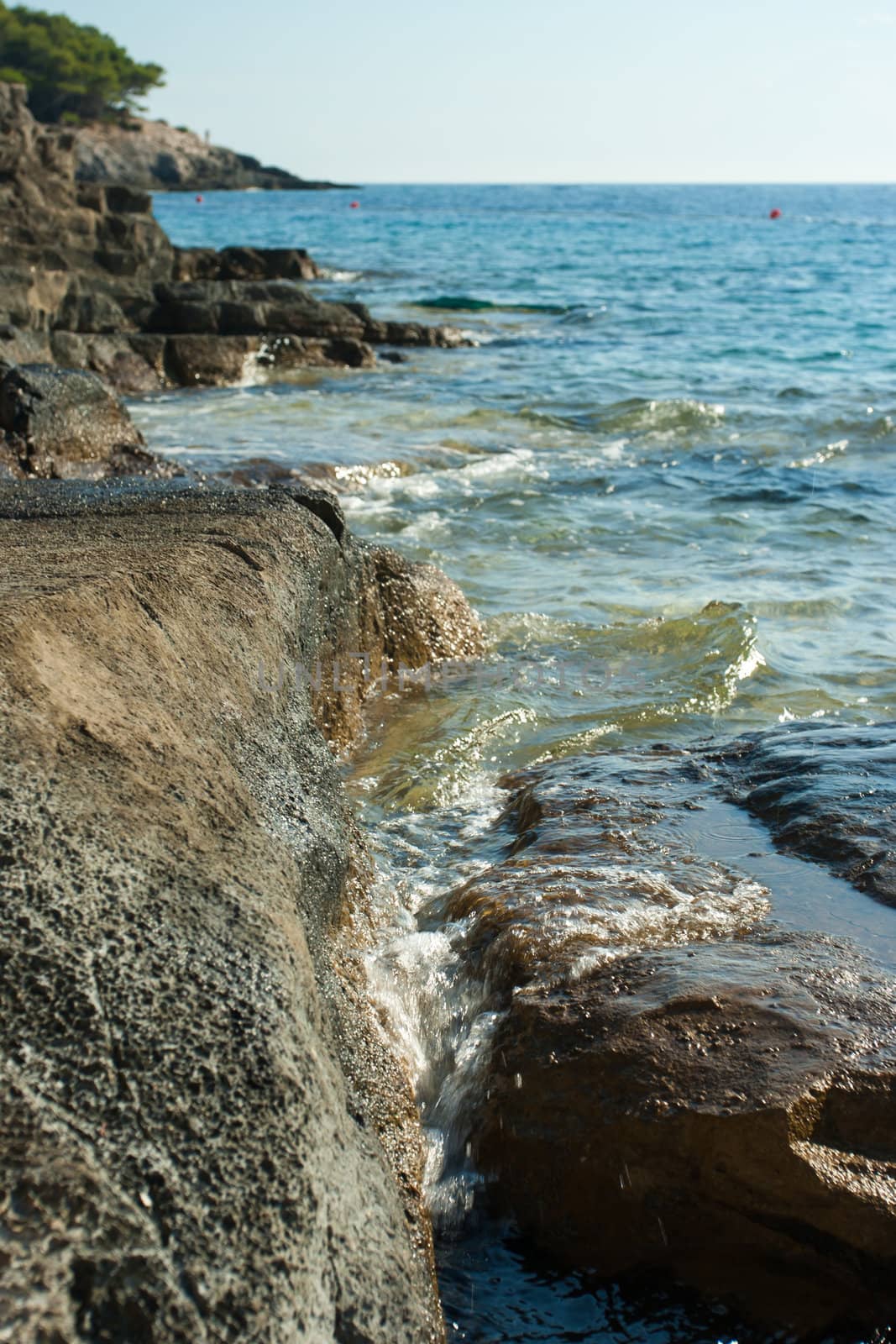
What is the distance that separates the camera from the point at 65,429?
7086mm

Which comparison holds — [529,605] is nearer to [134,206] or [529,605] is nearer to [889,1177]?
[889,1177]

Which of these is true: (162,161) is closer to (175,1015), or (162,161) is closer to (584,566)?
(584,566)

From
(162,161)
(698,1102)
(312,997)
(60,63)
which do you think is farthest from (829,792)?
(162,161)

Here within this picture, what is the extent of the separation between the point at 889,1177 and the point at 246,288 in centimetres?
1628

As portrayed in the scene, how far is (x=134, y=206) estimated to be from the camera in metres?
21.3

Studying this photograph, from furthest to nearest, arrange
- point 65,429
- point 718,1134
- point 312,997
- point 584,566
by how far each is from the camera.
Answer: point 584,566 → point 65,429 → point 718,1134 → point 312,997

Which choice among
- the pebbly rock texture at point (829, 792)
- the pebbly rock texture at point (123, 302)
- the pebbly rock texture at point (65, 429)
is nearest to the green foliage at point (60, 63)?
the pebbly rock texture at point (123, 302)

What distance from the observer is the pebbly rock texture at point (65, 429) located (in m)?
6.83

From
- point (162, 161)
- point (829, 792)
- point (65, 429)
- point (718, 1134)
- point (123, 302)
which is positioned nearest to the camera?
point (718, 1134)

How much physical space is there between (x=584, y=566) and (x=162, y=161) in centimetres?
7626

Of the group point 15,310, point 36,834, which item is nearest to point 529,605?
point 36,834

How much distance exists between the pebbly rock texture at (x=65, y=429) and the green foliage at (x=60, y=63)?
218 feet

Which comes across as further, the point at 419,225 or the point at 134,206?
the point at 419,225

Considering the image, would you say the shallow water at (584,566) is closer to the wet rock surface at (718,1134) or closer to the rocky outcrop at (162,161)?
the wet rock surface at (718,1134)
